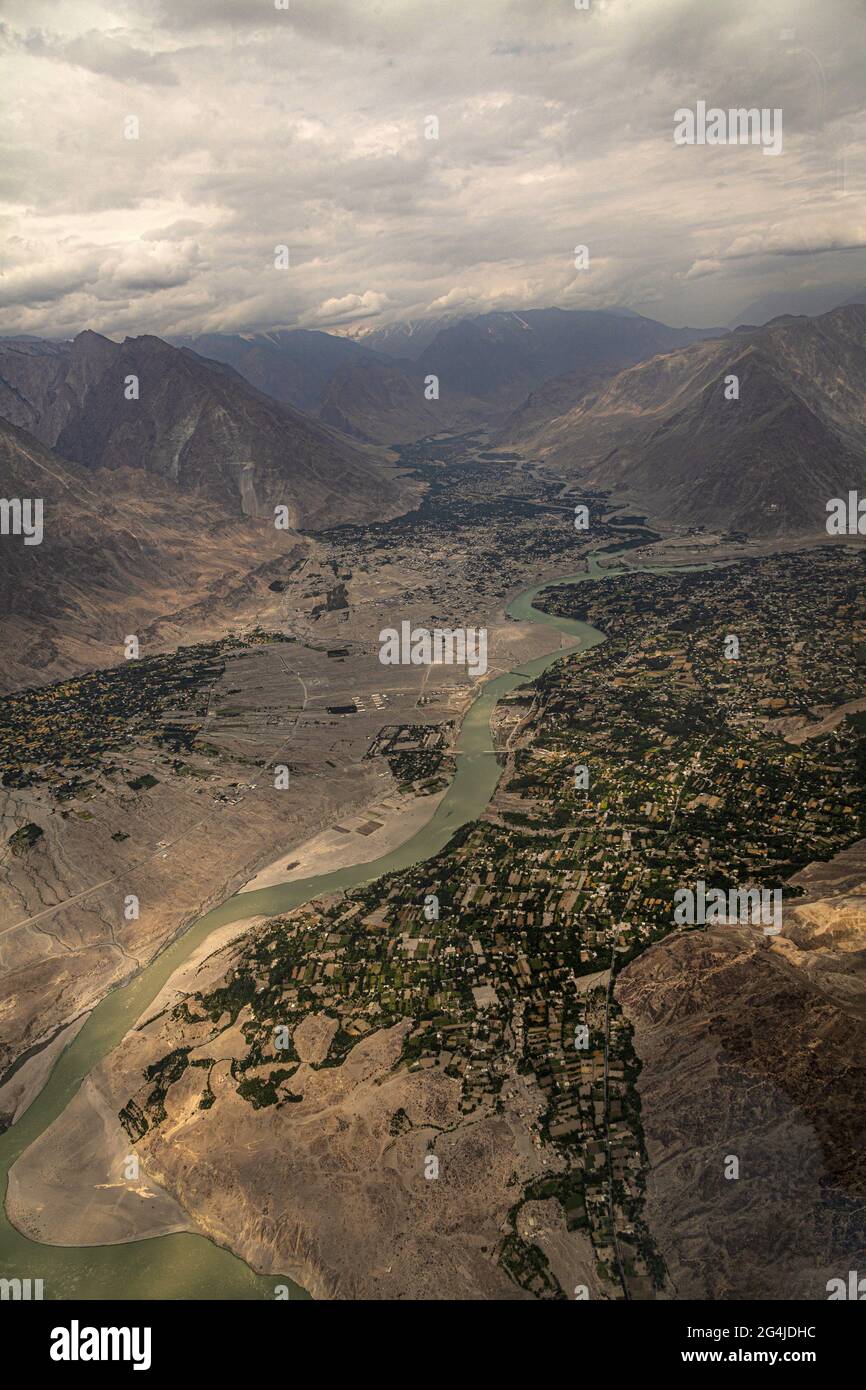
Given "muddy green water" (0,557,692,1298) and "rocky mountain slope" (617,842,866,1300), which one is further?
"muddy green water" (0,557,692,1298)

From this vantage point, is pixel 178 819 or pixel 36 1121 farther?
pixel 178 819

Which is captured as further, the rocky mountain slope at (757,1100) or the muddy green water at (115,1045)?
the muddy green water at (115,1045)

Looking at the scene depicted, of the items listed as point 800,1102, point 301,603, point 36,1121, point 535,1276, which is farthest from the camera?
point 301,603

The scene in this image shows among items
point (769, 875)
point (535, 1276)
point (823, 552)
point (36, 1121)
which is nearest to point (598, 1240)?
point (535, 1276)

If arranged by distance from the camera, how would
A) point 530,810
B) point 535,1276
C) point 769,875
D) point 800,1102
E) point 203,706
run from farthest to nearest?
point 203,706 < point 530,810 < point 769,875 < point 800,1102 < point 535,1276

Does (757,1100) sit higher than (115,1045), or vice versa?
(115,1045)

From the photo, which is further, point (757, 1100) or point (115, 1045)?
point (115, 1045)

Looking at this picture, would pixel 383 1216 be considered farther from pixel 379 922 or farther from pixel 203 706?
pixel 203 706

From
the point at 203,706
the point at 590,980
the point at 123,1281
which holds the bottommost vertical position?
the point at 123,1281
